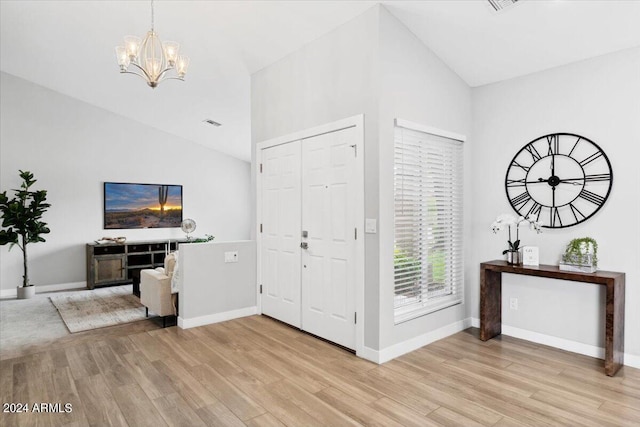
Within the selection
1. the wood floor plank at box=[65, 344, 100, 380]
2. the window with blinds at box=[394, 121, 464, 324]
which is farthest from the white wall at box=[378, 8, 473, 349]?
the wood floor plank at box=[65, 344, 100, 380]

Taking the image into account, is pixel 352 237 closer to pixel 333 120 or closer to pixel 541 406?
pixel 333 120

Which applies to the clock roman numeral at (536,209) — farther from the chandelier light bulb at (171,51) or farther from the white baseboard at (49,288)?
the white baseboard at (49,288)

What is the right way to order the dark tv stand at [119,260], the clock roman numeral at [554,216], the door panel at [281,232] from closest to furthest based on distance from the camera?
1. the clock roman numeral at [554,216]
2. the door panel at [281,232]
3. the dark tv stand at [119,260]

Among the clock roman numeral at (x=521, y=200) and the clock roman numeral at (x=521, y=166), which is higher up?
the clock roman numeral at (x=521, y=166)

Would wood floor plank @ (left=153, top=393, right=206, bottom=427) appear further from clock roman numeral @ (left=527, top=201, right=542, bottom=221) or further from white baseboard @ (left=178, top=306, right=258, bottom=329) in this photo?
clock roman numeral @ (left=527, top=201, right=542, bottom=221)

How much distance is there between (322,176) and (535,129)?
2140mm

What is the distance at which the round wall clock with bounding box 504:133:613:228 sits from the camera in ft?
11.0

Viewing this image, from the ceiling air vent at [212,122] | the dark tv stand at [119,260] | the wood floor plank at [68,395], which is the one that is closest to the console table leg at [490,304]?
the wood floor plank at [68,395]

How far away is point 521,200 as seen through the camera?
151 inches

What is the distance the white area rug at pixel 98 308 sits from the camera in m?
4.46

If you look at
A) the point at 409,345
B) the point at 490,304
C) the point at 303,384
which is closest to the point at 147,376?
the point at 303,384

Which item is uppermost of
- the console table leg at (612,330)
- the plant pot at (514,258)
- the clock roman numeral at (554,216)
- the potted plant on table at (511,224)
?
the clock roman numeral at (554,216)

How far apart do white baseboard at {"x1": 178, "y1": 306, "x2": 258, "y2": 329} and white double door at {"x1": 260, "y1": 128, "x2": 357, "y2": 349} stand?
19cm

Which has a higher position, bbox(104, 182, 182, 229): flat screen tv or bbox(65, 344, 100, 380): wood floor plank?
bbox(104, 182, 182, 229): flat screen tv
